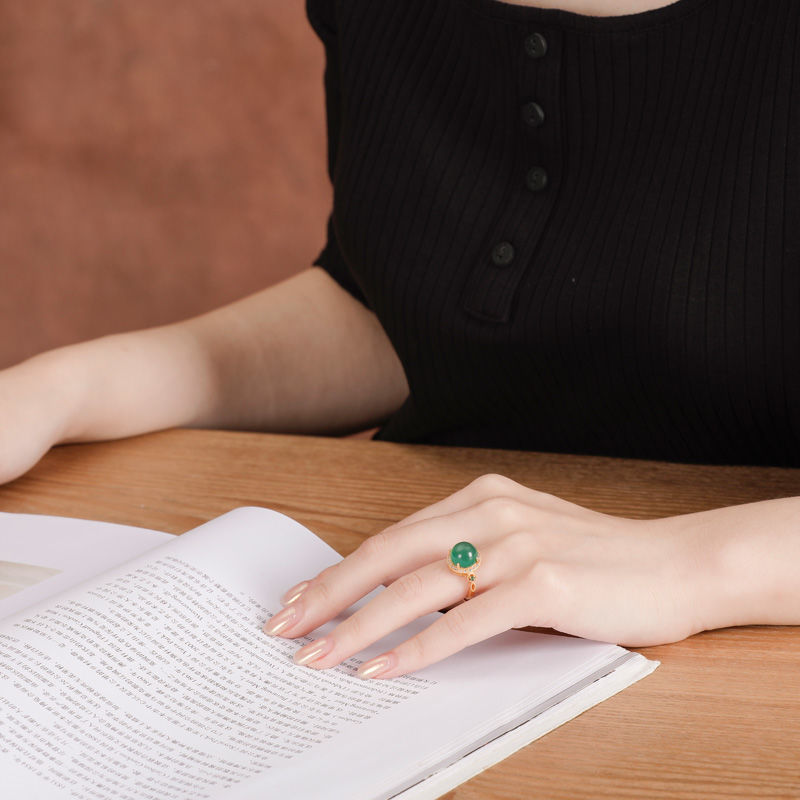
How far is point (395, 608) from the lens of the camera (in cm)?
44

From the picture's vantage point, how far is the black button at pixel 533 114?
2.42ft

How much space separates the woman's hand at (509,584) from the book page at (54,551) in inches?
4.7

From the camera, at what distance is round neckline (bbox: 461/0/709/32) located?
2.24ft

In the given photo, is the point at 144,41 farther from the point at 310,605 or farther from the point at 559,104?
the point at 310,605

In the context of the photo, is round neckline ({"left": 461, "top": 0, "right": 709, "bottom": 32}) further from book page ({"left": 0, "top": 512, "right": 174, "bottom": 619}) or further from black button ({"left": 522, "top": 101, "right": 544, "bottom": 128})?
book page ({"left": 0, "top": 512, "right": 174, "bottom": 619})

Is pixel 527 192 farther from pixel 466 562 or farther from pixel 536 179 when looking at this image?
pixel 466 562

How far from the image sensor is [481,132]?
789 mm

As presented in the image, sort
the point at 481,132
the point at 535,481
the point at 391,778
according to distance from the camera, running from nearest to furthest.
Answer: the point at 391,778 < the point at 535,481 < the point at 481,132

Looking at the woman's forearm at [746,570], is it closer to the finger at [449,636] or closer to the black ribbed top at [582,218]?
the finger at [449,636]

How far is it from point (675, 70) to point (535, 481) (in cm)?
28

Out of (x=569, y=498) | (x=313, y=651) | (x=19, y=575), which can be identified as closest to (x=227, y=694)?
(x=313, y=651)

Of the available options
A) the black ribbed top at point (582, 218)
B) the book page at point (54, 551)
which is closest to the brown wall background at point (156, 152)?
the black ribbed top at point (582, 218)

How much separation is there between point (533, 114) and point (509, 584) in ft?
1.33

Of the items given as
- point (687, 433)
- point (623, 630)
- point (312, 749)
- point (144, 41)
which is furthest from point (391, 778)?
point (144, 41)
